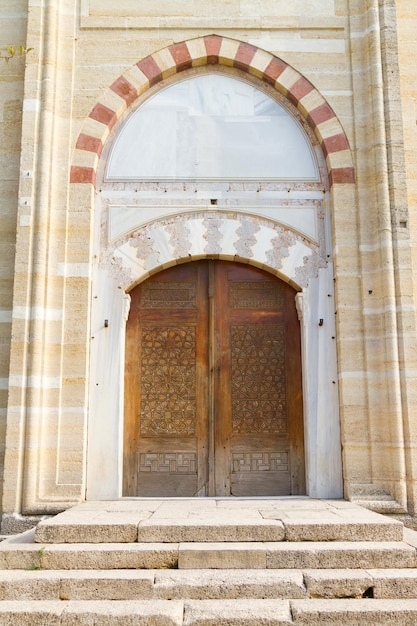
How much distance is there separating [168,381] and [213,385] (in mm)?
373

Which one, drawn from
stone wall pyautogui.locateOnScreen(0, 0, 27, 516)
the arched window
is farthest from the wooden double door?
stone wall pyautogui.locateOnScreen(0, 0, 27, 516)

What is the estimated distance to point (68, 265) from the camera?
4988 mm

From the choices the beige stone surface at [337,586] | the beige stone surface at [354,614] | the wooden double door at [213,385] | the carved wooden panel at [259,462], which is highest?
the wooden double door at [213,385]

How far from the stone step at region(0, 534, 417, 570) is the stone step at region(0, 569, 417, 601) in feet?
0.35

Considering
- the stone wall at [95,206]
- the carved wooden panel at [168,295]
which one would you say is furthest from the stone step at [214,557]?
the carved wooden panel at [168,295]

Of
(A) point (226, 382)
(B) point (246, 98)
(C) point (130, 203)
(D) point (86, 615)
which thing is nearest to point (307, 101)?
(B) point (246, 98)

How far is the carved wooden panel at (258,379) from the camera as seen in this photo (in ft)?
16.6

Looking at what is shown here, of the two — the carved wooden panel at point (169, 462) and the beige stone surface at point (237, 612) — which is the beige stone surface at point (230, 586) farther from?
the carved wooden panel at point (169, 462)

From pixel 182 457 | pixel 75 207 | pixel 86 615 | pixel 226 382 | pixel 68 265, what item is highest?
pixel 75 207

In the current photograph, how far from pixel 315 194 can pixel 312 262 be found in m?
0.62

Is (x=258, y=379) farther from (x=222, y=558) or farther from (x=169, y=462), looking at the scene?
(x=222, y=558)

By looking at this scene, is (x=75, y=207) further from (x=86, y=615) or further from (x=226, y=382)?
(x=86, y=615)

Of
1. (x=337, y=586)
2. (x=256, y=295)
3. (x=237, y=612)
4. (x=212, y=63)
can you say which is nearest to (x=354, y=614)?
(x=337, y=586)

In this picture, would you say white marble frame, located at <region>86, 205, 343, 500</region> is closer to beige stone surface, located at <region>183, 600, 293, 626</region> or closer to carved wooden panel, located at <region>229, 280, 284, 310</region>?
carved wooden panel, located at <region>229, 280, 284, 310</region>
